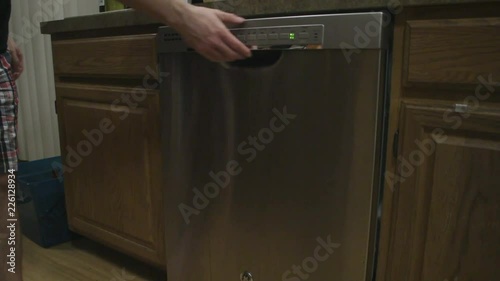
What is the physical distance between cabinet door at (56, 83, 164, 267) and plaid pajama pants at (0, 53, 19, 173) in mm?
381

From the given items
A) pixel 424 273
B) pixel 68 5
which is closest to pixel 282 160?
pixel 424 273

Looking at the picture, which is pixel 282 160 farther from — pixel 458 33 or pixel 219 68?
pixel 458 33

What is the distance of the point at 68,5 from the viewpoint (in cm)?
188

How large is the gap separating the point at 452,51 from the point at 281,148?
38 cm

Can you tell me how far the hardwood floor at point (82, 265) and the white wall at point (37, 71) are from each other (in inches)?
29.5

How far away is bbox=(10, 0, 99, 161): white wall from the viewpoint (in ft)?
6.26

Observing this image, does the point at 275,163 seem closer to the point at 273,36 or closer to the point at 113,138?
the point at 273,36
